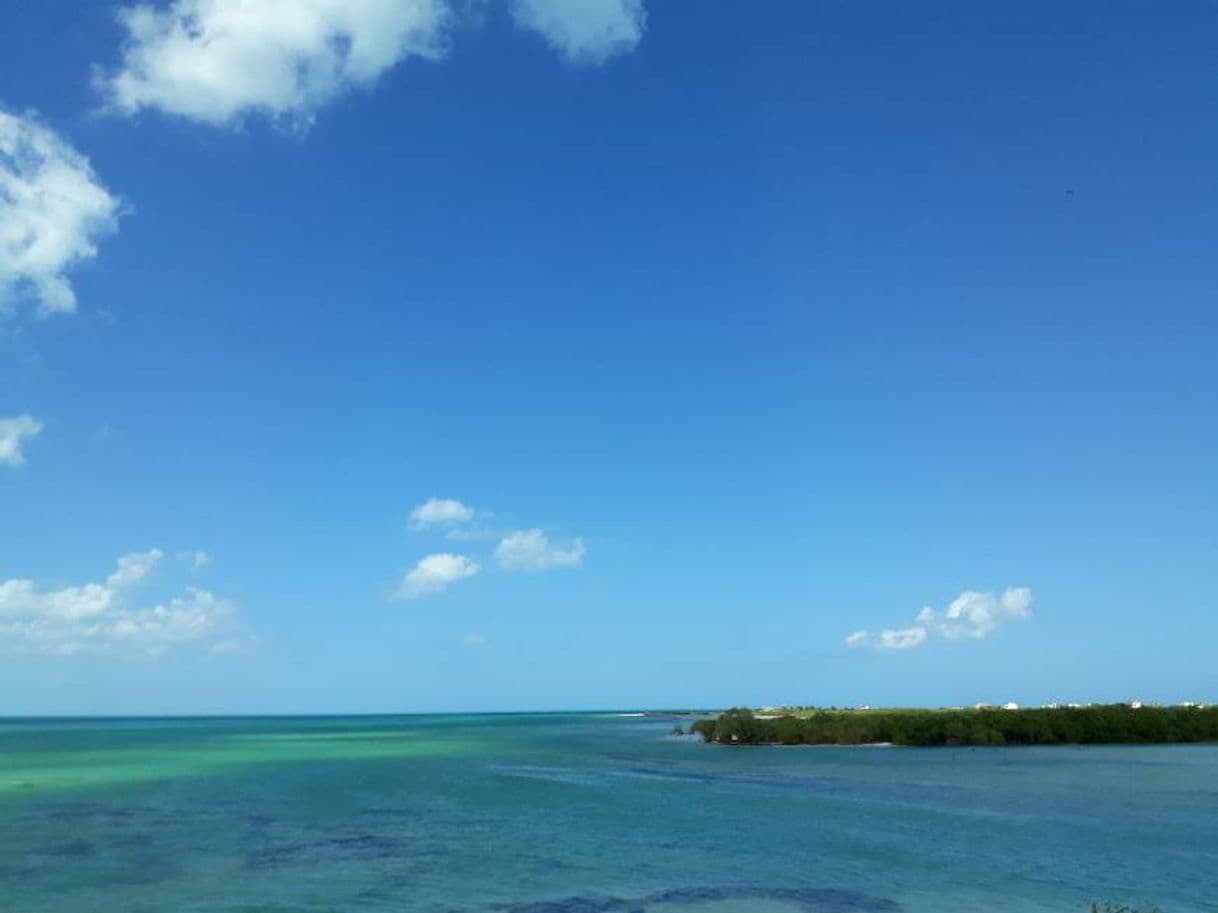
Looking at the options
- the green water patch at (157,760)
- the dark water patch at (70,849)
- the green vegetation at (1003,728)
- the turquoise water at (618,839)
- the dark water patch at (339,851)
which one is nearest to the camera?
the turquoise water at (618,839)

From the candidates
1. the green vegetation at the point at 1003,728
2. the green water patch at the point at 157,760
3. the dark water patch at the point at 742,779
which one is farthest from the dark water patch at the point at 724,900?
the green vegetation at the point at 1003,728

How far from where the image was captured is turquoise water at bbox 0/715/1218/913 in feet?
68.2

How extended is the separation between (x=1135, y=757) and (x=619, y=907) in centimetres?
5054

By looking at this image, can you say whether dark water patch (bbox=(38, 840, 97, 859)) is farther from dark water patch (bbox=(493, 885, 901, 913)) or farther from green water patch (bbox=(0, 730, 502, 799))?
green water patch (bbox=(0, 730, 502, 799))

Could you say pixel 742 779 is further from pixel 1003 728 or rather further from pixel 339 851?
pixel 1003 728

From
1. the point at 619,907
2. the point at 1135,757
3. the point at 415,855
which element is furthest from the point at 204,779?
the point at 1135,757

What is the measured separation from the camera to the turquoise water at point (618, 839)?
68.2 feet

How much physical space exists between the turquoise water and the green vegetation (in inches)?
666

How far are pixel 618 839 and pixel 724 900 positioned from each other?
896 cm

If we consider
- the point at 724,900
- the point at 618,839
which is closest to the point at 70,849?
the point at 618,839

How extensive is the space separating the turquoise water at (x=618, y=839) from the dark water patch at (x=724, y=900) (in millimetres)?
91

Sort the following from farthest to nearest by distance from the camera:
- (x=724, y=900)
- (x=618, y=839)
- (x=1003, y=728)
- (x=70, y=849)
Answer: (x=1003, y=728)
(x=618, y=839)
(x=70, y=849)
(x=724, y=900)

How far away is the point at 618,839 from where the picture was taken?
94.3 ft

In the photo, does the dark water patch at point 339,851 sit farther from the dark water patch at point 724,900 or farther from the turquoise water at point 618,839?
the dark water patch at point 724,900
